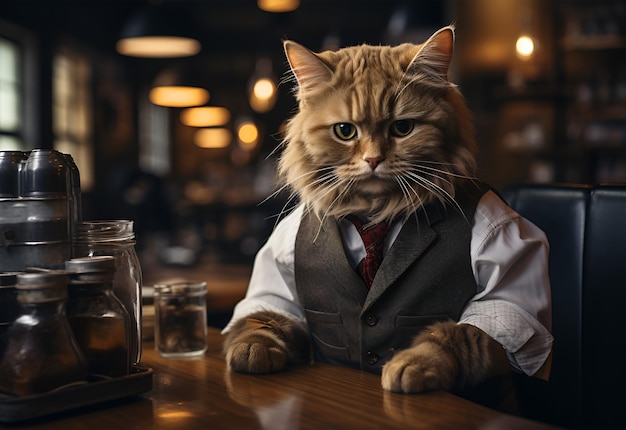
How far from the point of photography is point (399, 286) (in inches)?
50.6

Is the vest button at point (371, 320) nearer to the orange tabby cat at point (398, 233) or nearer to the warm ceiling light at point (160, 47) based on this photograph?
the orange tabby cat at point (398, 233)

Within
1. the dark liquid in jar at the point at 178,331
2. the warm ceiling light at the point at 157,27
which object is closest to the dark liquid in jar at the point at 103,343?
the dark liquid in jar at the point at 178,331

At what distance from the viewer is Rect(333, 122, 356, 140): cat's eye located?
1332 millimetres

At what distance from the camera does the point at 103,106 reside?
25.8 feet

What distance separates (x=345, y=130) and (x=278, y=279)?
1.16 feet

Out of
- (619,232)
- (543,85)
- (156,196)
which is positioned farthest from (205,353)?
(543,85)

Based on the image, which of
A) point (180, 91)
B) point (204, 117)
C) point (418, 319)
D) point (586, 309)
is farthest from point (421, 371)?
point (204, 117)

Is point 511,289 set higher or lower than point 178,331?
higher

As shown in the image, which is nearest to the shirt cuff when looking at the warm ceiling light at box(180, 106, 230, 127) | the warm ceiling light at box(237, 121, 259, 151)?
the warm ceiling light at box(237, 121, 259, 151)

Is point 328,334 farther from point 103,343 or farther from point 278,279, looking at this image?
point 103,343

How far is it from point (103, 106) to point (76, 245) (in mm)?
7079

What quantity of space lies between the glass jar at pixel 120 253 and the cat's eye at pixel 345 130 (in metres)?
0.41

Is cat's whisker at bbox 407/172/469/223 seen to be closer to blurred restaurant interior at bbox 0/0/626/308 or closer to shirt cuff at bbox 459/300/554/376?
shirt cuff at bbox 459/300/554/376

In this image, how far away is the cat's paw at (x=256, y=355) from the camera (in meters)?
1.24
